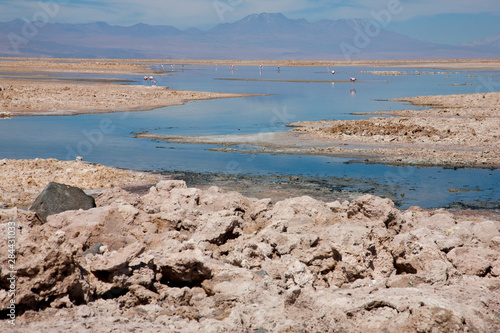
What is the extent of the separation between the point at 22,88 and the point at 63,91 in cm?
341

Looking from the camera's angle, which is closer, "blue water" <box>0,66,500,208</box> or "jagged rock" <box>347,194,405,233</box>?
"jagged rock" <box>347,194,405,233</box>

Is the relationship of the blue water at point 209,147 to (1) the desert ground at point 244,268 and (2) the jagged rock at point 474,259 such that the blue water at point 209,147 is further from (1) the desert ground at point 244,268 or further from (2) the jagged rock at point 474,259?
(2) the jagged rock at point 474,259

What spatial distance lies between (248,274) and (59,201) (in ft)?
18.4

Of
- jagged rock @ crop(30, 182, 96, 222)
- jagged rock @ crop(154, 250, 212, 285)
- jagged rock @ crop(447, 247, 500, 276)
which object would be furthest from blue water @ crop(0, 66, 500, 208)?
jagged rock @ crop(154, 250, 212, 285)

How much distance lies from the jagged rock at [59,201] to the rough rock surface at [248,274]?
1704mm

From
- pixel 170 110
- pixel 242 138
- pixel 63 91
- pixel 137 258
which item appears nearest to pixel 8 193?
pixel 137 258

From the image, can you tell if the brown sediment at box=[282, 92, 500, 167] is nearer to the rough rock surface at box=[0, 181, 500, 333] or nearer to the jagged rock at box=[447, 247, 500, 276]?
the rough rock surface at box=[0, 181, 500, 333]

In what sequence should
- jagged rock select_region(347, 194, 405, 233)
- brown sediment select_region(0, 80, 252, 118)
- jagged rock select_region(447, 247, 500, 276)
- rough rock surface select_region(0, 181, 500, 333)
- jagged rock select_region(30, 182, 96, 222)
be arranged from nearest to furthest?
rough rock surface select_region(0, 181, 500, 333)
jagged rock select_region(447, 247, 500, 276)
jagged rock select_region(347, 194, 405, 233)
jagged rock select_region(30, 182, 96, 222)
brown sediment select_region(0, 80, 252, 118)

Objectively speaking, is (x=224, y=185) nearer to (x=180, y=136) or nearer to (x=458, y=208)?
(x=458, y=208)

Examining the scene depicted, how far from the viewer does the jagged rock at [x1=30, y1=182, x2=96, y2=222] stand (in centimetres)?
1067

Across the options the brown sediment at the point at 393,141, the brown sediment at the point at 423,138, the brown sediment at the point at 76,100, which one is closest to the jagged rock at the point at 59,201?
the brown sediment at the point at 393,141

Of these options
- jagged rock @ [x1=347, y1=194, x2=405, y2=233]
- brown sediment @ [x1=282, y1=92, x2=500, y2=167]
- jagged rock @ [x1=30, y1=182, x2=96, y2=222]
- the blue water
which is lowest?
the blue water

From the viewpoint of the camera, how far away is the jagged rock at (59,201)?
10.7 metres

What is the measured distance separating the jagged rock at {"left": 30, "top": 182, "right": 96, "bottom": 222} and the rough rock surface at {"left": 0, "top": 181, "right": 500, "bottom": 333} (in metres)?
1.70
